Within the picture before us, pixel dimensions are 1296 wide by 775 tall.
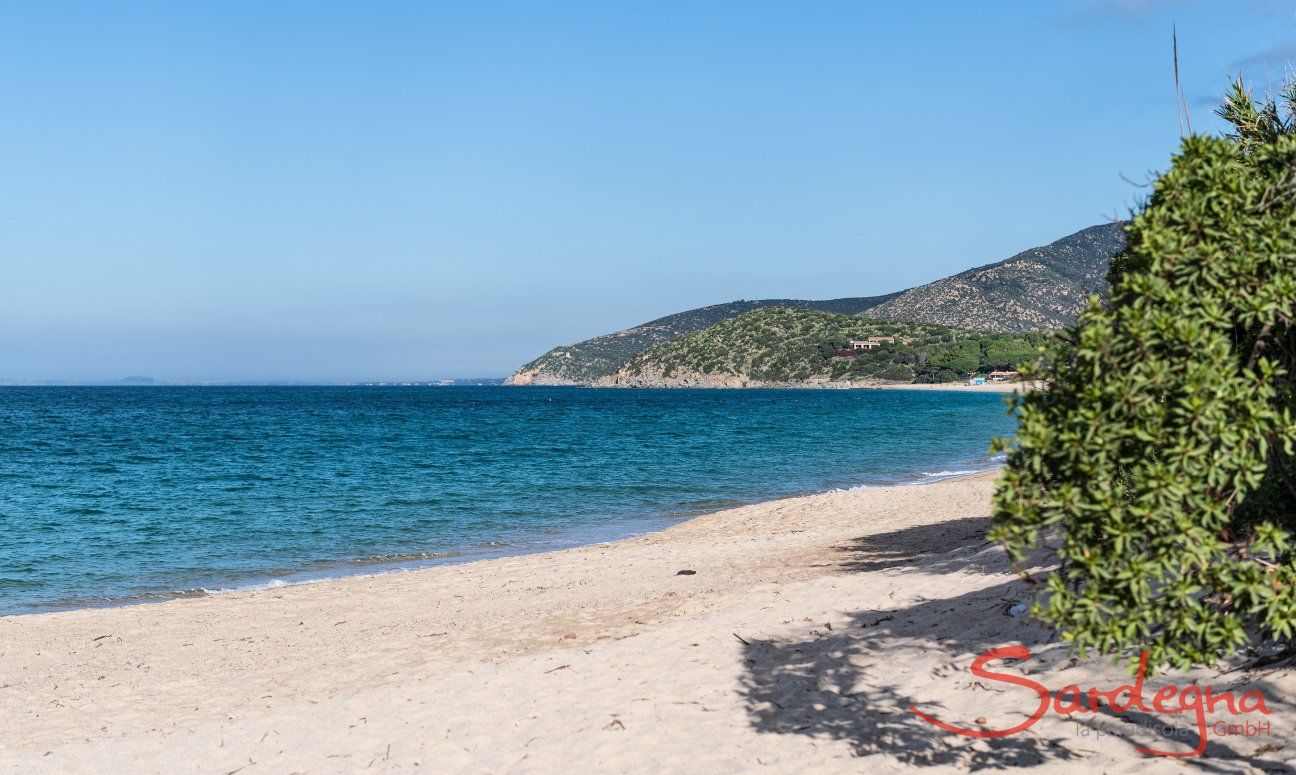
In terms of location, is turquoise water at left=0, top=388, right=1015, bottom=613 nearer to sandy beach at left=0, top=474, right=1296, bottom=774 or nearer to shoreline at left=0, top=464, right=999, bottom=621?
shoreline at left=0, top=464, right=999, bottom=621

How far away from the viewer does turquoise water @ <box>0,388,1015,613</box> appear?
67.8 ft

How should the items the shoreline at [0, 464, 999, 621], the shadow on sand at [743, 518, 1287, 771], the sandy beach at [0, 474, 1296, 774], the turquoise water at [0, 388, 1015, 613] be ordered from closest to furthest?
the shadow on sand at [743, 518, 1287, 771] < the sandy beach at [0, 474, 1296, 774] < the shoreline at [0, 464, 999, 621] < the turquoise water at [0, 388, 1015, 613]

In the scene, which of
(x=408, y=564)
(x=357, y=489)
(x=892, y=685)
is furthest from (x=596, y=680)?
(x=357, y=489)

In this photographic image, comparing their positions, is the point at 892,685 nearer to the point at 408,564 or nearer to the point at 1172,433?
the point at 1172,433

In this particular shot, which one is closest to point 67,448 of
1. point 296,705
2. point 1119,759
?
point 296,705

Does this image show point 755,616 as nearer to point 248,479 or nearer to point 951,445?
point 248,479

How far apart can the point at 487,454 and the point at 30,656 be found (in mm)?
34509

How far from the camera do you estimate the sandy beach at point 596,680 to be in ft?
24.0

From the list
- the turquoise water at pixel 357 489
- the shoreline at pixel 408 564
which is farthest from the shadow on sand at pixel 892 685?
the turquoise water at pixel 357 489

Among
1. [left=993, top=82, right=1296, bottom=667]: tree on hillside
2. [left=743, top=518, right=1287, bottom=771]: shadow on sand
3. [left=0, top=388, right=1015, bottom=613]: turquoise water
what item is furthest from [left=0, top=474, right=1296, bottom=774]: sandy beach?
[left=0, top=388, right=1015, bottom=613]: turquoise water

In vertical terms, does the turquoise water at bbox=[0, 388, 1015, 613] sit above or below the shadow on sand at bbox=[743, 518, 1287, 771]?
below

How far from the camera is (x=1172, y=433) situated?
4.71 m

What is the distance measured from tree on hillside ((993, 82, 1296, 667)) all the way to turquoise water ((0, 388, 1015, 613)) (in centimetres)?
1726

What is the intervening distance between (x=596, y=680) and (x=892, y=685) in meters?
3.18
